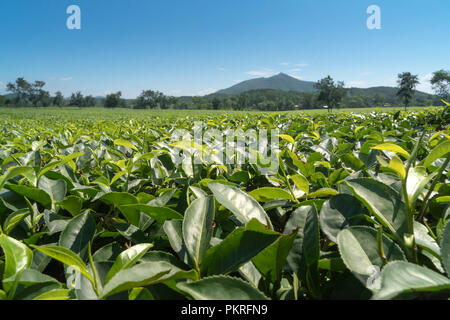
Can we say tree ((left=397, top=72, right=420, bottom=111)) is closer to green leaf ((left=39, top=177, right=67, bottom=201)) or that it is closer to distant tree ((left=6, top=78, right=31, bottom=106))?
green leaf ((left=39, top=177, right=67, bottom=201))

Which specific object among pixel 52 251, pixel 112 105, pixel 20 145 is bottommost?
pixel 52 251

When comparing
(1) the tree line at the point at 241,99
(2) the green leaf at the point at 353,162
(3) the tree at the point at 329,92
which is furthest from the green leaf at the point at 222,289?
(3) the tree at the point at 329,92

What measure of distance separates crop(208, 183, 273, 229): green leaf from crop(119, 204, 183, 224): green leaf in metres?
0.12

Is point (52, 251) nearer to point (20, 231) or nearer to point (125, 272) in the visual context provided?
point (125, 272)

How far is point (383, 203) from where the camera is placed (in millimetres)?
578

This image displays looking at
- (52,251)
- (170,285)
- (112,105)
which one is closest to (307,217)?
(170,285)

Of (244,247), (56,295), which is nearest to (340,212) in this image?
(244,247)

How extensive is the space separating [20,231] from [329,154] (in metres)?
1.37

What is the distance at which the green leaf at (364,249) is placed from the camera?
47 cm

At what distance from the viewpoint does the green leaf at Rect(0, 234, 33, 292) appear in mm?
511

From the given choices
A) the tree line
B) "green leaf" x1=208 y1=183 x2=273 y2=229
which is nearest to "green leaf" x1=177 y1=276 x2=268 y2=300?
"green leaf" x1=208 y1=183 x2=273 y2=229

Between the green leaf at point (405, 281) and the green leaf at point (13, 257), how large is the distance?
66 centimetres

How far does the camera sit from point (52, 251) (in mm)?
431

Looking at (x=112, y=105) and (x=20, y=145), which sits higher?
(x=112, y=105)
